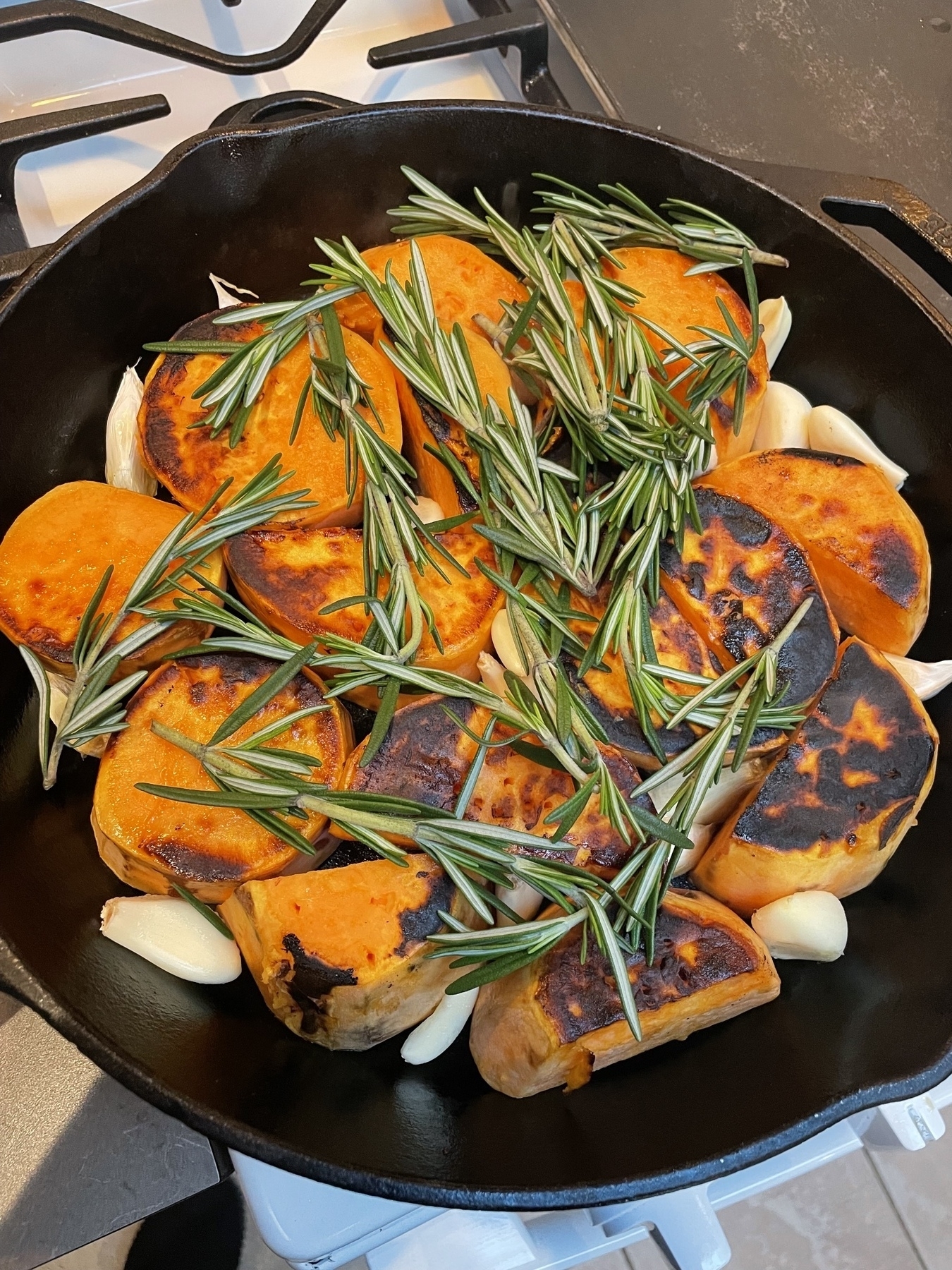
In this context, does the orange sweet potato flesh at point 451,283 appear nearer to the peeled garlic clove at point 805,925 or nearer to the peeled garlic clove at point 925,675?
the peeled garlic clove at point 925,675

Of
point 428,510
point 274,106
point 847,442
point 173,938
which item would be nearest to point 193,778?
point 173,938

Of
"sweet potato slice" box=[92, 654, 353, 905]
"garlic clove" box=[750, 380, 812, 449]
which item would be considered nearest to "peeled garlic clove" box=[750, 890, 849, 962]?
"sweet potato slice" box=[92, 654, 353, 905]

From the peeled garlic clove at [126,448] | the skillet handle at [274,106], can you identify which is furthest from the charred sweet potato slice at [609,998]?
the skillet handle at [274,106]

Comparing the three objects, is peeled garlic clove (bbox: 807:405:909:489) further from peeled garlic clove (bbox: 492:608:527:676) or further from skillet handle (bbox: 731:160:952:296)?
peeled garlic clove (bbox: 492:608:527:676)

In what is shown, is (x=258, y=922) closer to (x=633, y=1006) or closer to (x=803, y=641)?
(x=633, y=1006)

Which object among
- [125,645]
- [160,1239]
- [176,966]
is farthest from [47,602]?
[160,1239]

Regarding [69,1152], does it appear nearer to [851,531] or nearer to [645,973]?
[645,973]
